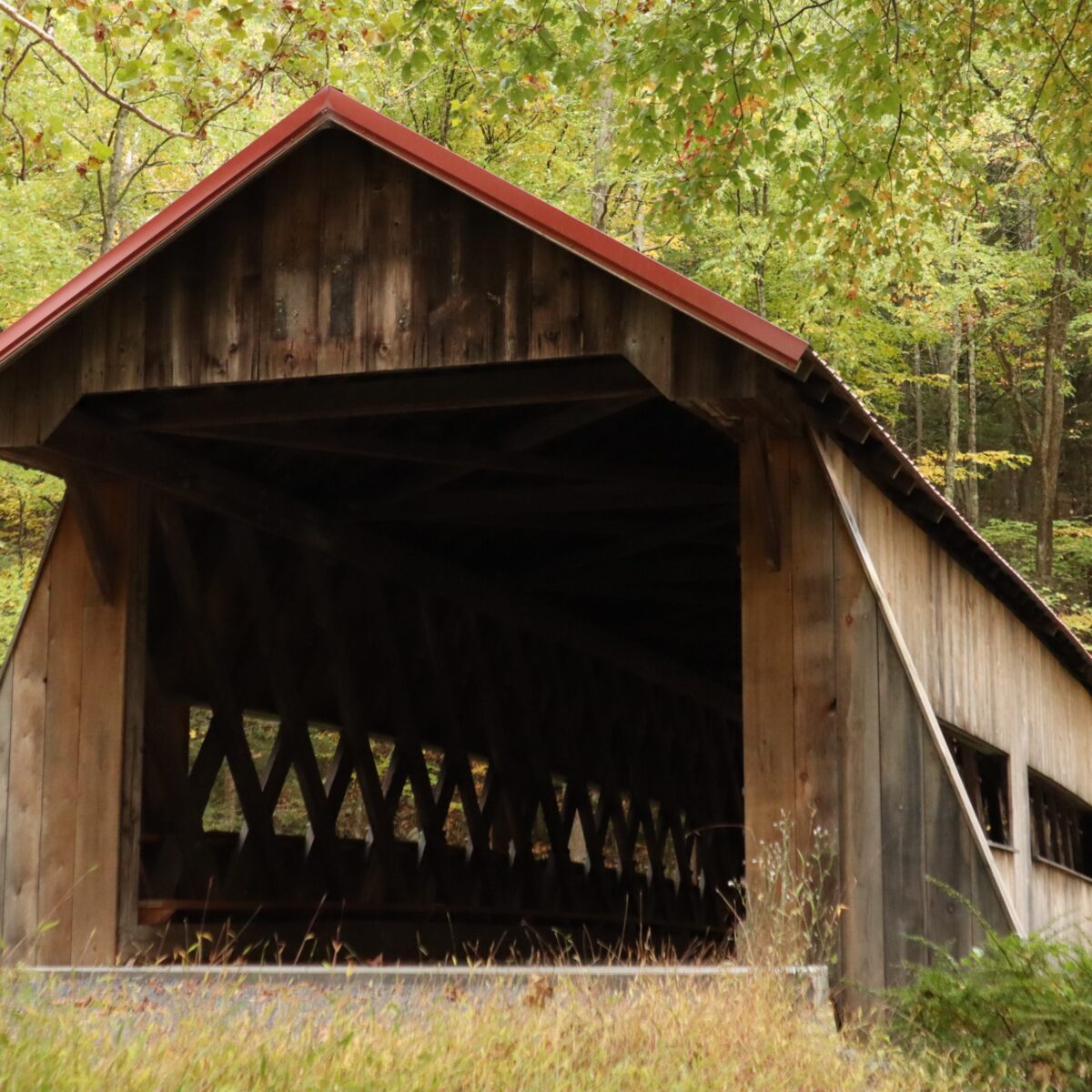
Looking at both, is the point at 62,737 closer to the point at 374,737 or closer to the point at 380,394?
the point at 380,394

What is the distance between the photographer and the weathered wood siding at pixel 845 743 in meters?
7.18

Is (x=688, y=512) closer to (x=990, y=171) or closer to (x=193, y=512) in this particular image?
(x=193, y=512)

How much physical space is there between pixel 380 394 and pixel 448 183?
126cm

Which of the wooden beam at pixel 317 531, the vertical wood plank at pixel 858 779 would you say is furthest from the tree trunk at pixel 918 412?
the vertical wood plank at pixel 858 779

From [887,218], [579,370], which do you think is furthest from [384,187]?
[887,218]

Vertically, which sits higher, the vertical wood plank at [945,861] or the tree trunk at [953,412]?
the tree trunk at [953,412]

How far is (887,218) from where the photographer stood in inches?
530

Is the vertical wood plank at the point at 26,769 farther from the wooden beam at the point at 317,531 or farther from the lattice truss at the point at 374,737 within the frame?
the wooden beam at the point at 317,531

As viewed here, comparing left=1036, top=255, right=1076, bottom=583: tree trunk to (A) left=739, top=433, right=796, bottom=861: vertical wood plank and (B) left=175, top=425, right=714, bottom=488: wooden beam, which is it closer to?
(B) left=175, top=425, right=714, bottom=488: wooden beam

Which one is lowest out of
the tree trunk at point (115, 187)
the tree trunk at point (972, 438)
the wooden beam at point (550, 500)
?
the wooden beam at point (550, 500)

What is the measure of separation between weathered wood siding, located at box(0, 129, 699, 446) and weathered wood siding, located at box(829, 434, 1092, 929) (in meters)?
1.57

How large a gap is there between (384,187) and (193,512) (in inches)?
127

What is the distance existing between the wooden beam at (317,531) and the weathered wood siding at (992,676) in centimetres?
367

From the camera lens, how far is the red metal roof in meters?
6.79
